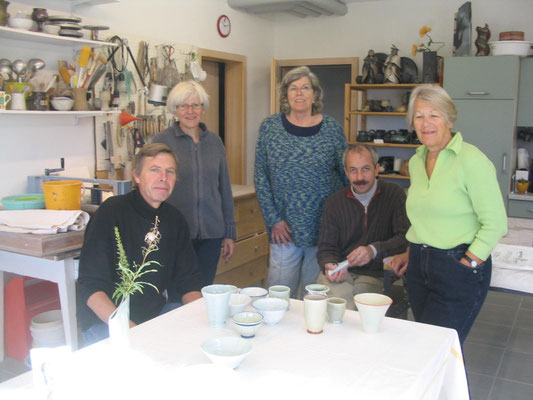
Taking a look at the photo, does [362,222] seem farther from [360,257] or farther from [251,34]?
[251,34]

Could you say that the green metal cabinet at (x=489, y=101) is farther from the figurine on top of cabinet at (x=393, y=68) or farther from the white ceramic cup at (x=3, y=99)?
the white ceramic cup at (x=3, y=99)

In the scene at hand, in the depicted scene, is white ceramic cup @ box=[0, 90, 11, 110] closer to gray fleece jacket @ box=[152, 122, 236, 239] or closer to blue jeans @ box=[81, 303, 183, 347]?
gray fleece jacket @ box=[152, 122, 236, 239]

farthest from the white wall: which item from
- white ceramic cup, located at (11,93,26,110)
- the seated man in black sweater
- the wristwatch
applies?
the wristwatch

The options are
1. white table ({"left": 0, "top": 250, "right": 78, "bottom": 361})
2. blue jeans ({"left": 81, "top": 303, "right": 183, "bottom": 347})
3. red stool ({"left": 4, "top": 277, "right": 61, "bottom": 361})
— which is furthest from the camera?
red stool ({"left": 4, "top": 277, "right": 61, "bottom": 361})

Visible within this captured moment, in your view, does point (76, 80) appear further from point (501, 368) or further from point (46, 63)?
point (501, 368)

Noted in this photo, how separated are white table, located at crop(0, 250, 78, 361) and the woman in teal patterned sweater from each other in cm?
96

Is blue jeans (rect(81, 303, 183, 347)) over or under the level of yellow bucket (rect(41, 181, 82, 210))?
under

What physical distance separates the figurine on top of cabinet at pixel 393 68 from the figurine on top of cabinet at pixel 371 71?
0.07m

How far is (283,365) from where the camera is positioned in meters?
1.40

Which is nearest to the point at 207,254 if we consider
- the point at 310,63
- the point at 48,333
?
the point at 48,333

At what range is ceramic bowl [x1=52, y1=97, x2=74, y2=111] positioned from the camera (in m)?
3.07

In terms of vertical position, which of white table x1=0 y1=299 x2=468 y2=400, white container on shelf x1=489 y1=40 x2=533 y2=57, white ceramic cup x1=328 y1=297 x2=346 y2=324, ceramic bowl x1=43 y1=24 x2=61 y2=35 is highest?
white container on shelf x1=489 y1=40 x2=533 y2=57

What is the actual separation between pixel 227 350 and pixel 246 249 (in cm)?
273

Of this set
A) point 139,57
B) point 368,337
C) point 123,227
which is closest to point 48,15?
point 139,57
